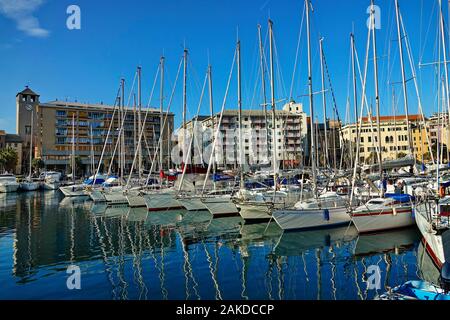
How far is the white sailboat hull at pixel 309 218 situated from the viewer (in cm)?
2345

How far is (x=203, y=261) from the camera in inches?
674

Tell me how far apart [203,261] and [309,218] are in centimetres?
982

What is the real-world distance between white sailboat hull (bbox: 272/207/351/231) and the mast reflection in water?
2.37ft

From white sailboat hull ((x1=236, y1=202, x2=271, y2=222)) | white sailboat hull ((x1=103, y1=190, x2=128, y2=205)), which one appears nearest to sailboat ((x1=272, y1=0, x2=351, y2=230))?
white sailboat hull ((x1=236, y1=202, x2=271, y2=222))

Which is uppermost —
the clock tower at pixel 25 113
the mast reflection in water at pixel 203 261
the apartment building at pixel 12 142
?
the clock tower at pixel 25 113

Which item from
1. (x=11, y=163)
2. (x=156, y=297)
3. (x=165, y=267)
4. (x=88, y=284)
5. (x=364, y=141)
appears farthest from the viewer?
(x=364, y=141)

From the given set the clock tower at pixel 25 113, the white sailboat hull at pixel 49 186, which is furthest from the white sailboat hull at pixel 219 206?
the clock tower at pixel 25 113

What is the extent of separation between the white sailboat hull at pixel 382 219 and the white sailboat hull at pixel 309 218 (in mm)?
2353

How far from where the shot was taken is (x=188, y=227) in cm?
2711

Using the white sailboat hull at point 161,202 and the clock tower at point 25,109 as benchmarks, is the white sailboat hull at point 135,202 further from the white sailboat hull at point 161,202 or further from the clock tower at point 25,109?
the clock tower at point 25,109

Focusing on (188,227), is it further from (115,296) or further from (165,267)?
(115,296)

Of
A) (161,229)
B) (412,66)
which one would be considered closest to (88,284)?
(161,229)

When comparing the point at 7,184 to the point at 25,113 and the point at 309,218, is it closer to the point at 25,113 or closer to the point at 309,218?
the point at 25,113

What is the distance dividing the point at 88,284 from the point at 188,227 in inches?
528
